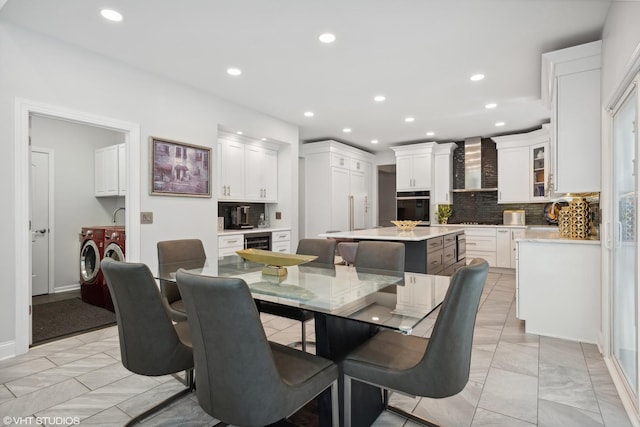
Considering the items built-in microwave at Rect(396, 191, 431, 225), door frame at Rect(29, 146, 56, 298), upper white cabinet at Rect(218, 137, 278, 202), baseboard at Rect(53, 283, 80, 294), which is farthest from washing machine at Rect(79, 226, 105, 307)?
built-in microwave at Rect(396, 191, 431, 225)

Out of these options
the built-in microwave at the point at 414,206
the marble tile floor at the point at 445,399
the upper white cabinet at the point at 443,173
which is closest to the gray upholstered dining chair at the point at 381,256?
the marble tile floor at the point at 445,399

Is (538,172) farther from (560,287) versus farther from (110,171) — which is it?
(110,171)

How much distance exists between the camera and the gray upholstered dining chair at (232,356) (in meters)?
1.13

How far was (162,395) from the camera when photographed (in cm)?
209

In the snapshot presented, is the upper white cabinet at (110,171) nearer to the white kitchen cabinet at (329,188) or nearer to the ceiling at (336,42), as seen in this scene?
the ceiling at (336,42)

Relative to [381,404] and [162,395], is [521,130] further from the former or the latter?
[162,395]

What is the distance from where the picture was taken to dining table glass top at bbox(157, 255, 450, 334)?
4.72 ft

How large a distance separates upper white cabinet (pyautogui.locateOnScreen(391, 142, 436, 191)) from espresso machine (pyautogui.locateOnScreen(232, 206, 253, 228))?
11.6 ft

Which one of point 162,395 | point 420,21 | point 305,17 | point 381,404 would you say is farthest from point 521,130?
point 162,395

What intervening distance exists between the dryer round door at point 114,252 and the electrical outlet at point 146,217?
51cm

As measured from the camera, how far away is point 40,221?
4492 mm

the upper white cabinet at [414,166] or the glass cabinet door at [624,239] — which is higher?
the upper white cabinet at [414,166]

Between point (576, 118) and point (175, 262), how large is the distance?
3.47 m

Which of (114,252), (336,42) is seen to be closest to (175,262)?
(114,252)
